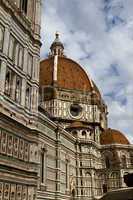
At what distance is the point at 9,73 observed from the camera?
1750cm

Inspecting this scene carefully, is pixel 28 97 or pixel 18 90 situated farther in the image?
pixel 28 97

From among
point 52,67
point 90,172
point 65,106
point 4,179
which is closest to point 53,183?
point 90,172

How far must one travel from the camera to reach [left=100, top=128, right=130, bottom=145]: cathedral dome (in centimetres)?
4641

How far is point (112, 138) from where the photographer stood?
46469 millimetres

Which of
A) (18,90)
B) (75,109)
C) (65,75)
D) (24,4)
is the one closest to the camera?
(18,90)

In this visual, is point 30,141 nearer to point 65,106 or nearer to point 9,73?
point 9,73

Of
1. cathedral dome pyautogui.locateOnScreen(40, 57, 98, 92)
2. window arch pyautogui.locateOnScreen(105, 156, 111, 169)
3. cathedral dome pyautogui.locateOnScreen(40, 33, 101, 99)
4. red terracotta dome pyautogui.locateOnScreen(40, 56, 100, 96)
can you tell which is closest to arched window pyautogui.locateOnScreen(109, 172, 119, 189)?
window arch pyautogui.locateOnScreen(105, 156, 111, 169)

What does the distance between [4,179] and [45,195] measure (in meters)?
12.5

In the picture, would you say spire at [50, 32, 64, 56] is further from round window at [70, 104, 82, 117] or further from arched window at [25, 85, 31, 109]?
arched window at [25, 85, 31, 109]

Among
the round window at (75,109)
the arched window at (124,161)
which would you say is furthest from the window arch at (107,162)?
the round window at (75,109)

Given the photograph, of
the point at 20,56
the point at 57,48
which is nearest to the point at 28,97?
the point at 20,56

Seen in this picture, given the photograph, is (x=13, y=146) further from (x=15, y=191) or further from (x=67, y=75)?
(x=67, y=75)

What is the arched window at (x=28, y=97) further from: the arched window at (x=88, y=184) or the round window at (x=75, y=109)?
the round window at (x=75, y=109)

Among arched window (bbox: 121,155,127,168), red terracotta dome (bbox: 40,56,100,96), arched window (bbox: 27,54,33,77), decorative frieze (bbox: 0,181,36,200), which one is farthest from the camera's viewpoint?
red terracotta dome (bbox: 40,56,100,96)
